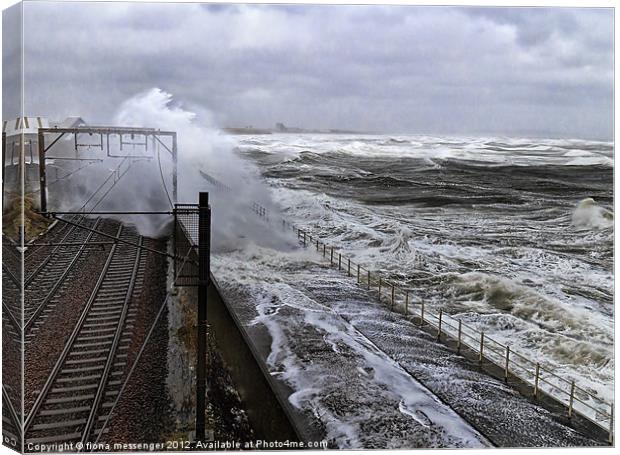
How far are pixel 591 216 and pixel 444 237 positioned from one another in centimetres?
136

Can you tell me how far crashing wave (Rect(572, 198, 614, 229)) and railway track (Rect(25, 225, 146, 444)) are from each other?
14.1 feet

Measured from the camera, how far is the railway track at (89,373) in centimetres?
598

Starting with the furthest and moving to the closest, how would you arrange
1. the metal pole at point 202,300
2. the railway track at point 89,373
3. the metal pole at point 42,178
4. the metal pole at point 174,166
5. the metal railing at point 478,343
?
the metal pole at point 174,166, the metal railing at point 478,343, the metal pole at point 42,178, the railway track at point 89,373, the metal pole at point 202,300

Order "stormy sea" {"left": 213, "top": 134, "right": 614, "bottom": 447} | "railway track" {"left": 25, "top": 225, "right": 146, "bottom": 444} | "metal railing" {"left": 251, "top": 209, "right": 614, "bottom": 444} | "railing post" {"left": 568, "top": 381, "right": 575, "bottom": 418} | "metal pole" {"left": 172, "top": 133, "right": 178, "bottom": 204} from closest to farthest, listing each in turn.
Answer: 1. "railway track" {"left": 25, "top": 225, "right": 146, "bottom": 444}
2. "railing post" {"left": 568, "top": 381, "right": 575, "bottom": 418}
3. "metal railing" {"left": 251, "top": 209, "right": 614, "bottom": 444}
4. "metal pole" {"left": 172, "top": 133, "right": 178, "bottom": 204}
5. "stormy sea" {"left": 213, "top": 134, "right": 614, "bottom": 447}

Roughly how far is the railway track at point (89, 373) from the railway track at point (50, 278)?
1.04 ft

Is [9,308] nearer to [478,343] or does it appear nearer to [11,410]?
[11,410]

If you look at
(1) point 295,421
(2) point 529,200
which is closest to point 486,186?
(2) point 529,200

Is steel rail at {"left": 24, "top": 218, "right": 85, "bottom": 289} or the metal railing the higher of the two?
steel rail at {"left": 24, "top": 218, "right": 85, "bottom": 289}

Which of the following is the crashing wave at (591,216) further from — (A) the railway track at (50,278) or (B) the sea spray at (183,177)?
(A) the railway track at (50,278)

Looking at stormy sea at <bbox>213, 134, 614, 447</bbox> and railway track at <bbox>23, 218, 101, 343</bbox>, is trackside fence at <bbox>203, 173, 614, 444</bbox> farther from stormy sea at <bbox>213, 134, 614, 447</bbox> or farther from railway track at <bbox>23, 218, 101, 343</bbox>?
railway track at <bbox>23, 218, 101, 343</bbox>

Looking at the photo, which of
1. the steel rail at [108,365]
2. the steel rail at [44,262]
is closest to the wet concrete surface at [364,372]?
the steel rail at [108,365]

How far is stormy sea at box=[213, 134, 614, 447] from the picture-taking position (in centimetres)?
688

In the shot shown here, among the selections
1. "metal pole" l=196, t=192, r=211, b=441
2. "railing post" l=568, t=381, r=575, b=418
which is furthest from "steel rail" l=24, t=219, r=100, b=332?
"railing post" l=568, t=381, r=575, b=418

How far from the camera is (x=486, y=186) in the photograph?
7.09m
